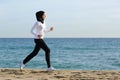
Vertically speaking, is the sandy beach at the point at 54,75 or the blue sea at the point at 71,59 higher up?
the sandy beach at the point at 54,75

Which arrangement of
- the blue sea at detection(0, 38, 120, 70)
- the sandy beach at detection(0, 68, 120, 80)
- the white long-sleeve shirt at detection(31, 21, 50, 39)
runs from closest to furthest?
the sandy beach at detection(0, 68, 120, 80), the white long-sleeve shirt at detection(31, 21, 50, 39), the blue sea at detection(0, 38, 120, 70)

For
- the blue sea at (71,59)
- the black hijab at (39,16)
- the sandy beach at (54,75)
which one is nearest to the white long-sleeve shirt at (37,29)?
the black hijab at (39,16)

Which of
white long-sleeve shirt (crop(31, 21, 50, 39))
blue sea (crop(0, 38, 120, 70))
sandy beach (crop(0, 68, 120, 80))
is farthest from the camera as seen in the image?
blue sea (crop(0, 38, 120, 70))

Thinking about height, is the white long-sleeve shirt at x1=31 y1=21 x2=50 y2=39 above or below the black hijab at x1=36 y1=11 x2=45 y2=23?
below

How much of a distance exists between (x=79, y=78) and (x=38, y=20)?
2.07 metres

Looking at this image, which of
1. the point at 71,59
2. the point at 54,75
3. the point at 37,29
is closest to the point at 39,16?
the point at 37,29

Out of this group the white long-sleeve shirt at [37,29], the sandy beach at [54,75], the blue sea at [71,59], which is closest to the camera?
the sandy beach at [54,75]

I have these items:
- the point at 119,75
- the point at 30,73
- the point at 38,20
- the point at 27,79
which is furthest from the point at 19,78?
the point at 119,75

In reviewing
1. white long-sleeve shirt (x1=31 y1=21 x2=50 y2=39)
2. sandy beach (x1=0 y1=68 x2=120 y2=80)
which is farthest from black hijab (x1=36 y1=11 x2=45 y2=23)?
sandy beach (x1=0 y1=68 x2=120 y2=80)

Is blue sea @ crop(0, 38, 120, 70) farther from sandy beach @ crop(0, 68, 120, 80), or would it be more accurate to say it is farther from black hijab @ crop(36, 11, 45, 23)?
black hijab @ crop(36, 11, 45, 23)

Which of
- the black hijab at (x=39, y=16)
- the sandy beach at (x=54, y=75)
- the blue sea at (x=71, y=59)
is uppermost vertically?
the black hijab at (x=39, y=16)

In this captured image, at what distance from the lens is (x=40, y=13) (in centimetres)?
1068

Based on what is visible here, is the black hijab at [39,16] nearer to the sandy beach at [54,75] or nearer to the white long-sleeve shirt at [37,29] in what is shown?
the white long-sleeve shirt at [37,29]

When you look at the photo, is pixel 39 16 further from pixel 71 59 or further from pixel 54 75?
pixel 71 59
